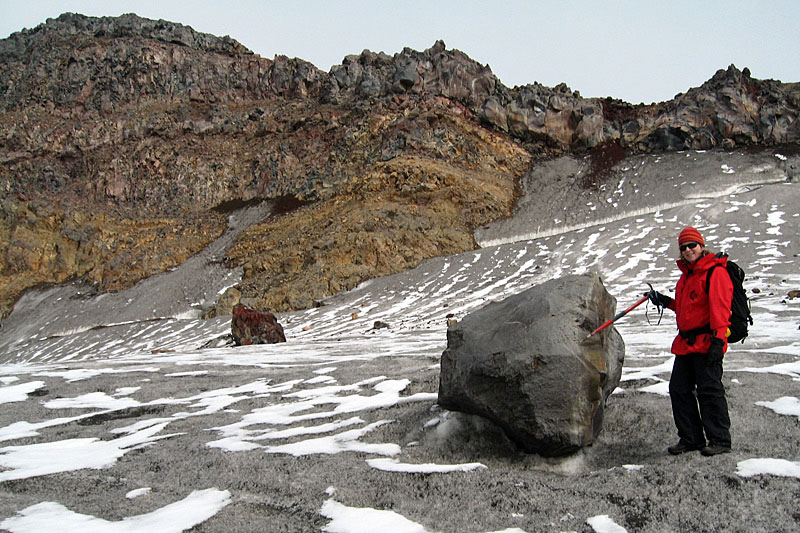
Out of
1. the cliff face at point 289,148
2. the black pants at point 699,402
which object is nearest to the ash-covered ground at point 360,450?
the black pants at point 699,402

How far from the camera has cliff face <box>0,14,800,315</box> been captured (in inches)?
1265

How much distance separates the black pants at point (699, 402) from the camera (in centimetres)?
399

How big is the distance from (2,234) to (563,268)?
133 ft

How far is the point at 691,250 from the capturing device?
4.25 meters

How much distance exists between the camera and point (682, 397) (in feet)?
13.9

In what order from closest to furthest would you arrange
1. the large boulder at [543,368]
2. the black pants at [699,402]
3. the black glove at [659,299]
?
the black pants at [699,402] < the large boulder at [543,368] < the black glove at [659,299]

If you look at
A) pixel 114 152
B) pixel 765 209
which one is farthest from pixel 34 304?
pixel 765 209

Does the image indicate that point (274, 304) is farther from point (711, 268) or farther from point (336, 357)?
point (711, 268)

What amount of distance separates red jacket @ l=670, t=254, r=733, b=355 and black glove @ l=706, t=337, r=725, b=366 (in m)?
0.03

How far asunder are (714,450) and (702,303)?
3.67ft

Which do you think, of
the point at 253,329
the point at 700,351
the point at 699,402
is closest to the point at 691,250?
the point at 700,351

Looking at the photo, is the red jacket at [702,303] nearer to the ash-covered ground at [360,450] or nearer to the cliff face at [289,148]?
the ash-covered ground at [360,450]

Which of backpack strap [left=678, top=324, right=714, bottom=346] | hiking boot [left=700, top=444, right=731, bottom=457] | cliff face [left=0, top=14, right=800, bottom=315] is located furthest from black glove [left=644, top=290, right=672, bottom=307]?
cliff face [left=0, top=14, right=800, bottom=315]

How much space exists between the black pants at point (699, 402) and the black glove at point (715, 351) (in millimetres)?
41
